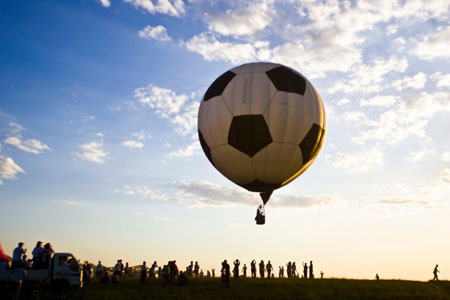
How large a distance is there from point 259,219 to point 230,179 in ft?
9.14

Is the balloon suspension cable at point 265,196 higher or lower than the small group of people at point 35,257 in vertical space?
higher

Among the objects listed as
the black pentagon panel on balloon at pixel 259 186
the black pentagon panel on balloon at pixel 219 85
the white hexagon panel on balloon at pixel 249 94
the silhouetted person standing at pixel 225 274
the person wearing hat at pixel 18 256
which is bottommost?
the silhouetted person standing at pixel 225 274

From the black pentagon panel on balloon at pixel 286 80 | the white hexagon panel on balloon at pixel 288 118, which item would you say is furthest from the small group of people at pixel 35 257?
the black pentagon panel on balloon at pixel 286 80

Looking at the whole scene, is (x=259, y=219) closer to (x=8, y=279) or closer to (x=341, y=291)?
(x=341, y=291)

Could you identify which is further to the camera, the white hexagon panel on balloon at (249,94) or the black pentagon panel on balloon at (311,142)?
the black pentagon panel on balloon at (311,142)

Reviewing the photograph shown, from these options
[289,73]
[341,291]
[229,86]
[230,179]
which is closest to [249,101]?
[229,86]

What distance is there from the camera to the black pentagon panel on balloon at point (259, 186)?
64.9 ft

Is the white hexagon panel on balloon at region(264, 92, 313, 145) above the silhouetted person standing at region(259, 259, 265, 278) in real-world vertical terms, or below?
above

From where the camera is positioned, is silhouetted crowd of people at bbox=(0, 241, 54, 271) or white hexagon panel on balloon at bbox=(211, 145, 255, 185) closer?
silhouetted crowd of people at bbox=(0, 241, 54, 271)

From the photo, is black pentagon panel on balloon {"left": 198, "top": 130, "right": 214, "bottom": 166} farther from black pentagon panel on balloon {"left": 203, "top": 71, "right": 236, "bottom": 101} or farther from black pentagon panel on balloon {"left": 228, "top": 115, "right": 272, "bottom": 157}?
black pentagon panel on balloon {"left": 228, "top": 115, "right": 272, "bottom": 157}

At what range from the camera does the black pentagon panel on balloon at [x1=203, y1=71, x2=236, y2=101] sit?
19.5m

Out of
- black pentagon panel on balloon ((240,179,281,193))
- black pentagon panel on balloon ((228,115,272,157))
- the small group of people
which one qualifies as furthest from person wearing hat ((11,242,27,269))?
black pentagon panel on balloon ((240,179,281,193))

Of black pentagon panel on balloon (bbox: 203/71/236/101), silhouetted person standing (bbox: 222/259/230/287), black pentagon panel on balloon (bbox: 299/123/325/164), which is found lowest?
silhouetted person standing (bbox: 222/259/230/287)

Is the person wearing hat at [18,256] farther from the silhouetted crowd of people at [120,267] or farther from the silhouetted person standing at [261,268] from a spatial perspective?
the silhouetted person standing at [261,268]
